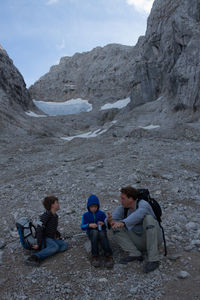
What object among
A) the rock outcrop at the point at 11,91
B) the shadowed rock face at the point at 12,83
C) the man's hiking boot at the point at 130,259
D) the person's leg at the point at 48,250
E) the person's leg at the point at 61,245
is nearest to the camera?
the man's hiking boot at the point at 130,259

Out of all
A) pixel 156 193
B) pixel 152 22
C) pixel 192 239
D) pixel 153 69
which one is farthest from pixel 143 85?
pixel 192 239

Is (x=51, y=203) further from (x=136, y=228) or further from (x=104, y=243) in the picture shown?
(x=136, y=228)

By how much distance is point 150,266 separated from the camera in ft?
15.0

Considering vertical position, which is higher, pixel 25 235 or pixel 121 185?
pixel 25 235

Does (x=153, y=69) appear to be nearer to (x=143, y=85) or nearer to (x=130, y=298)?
(x=143, y=85)

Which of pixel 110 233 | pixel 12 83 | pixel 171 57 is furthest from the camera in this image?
pixel 12 83

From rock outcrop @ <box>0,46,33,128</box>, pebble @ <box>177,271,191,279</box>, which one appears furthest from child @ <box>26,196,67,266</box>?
rock outcrop @ <box>0,46,33,128</box>

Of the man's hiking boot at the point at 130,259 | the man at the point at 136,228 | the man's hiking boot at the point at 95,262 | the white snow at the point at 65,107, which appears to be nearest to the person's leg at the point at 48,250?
the man's hiking boot at the point at 95,262

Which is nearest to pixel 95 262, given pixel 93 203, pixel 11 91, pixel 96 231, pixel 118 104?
pixel 96 231

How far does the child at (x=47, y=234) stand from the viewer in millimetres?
5191

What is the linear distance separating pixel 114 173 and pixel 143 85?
3404cm

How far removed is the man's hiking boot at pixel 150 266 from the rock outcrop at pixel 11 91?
124 feet

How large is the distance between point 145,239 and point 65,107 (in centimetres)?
7108

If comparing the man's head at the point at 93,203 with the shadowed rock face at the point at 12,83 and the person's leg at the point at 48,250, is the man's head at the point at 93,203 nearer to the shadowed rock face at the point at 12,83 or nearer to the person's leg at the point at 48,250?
the person's leg at the point at 48,250
